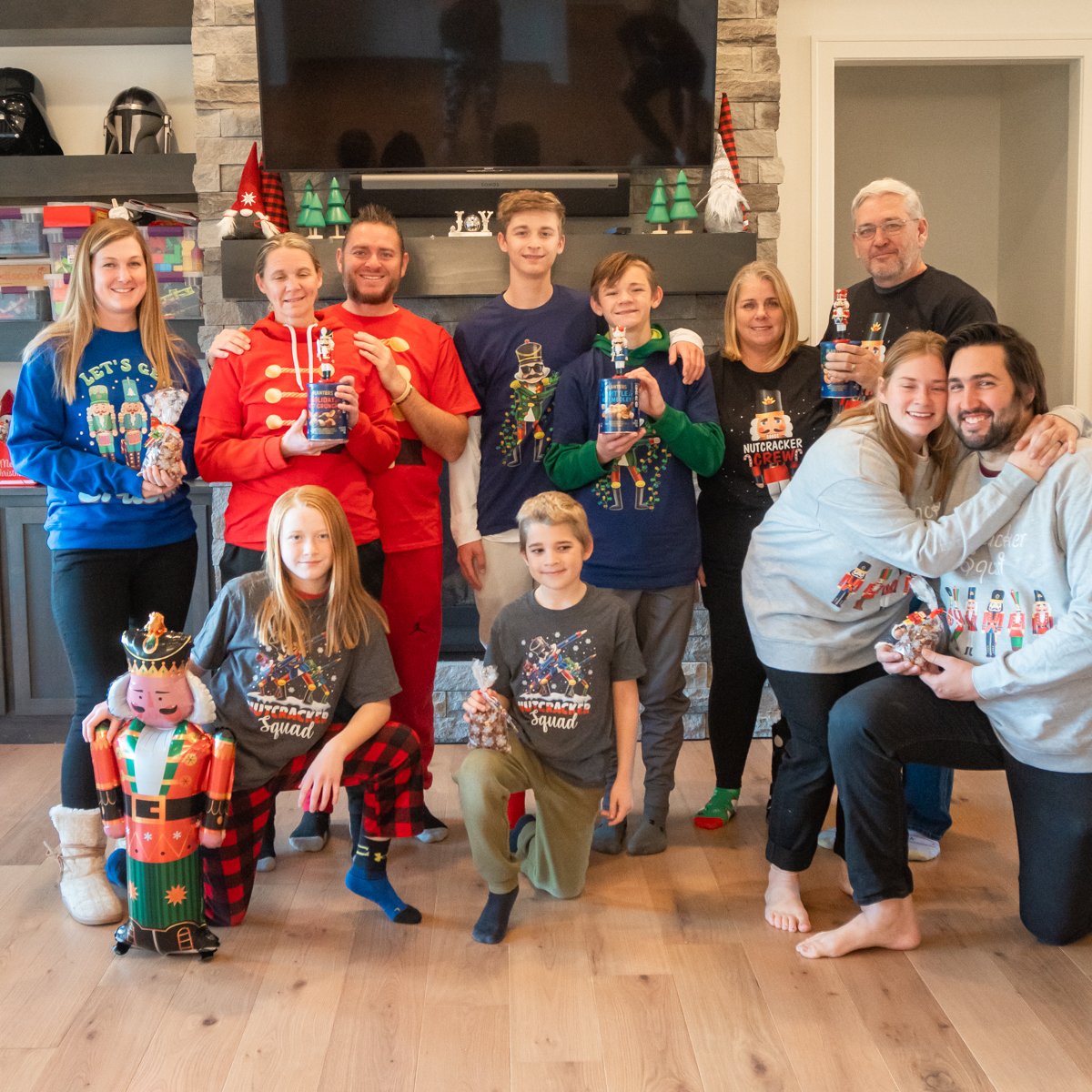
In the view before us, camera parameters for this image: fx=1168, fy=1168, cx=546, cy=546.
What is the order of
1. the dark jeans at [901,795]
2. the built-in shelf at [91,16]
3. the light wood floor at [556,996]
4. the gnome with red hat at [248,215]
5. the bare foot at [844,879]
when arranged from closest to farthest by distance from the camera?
the light wood floor at [556,996]
the dark jeans at [901,795]
the bare foot at [844,879]
the gnome with red hat at [248,215]
the built-in shelf at [91,16]

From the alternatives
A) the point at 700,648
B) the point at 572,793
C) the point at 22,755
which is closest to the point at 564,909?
the point at 572,793

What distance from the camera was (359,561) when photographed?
256 centimetres

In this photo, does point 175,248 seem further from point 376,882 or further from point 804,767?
point 804,767

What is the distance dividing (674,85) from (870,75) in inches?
80.5

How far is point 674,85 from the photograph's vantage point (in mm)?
3570

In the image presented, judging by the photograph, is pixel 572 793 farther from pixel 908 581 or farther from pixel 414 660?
pixel 908 581

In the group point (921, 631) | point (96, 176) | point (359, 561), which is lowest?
point (921, 631)

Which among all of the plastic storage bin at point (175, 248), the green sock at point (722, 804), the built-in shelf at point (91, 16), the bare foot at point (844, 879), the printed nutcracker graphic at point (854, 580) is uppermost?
the built-in shelf at point (91, 16)

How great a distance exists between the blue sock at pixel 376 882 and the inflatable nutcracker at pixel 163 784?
0.30 metres

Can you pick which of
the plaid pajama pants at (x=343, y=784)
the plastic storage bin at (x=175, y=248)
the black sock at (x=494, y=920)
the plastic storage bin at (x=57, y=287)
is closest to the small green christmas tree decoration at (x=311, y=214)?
the plastic storage bin at (x=175, y=248)

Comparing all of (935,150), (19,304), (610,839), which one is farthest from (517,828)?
(935,150)

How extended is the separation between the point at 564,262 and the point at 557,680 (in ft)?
5.21

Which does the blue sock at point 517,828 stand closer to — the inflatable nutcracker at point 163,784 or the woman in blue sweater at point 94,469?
the inflatable nutcracker at point 163,784

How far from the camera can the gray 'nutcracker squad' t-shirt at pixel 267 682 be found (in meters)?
2.29
